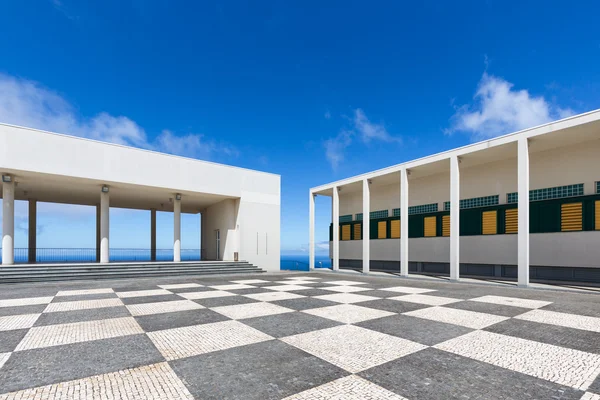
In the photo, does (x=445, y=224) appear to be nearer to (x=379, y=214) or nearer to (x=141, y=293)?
(x=379, y=214)

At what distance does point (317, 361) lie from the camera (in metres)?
4.75

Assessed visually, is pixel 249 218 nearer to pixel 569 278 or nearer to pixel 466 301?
pixel 466 301

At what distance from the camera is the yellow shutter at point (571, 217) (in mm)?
14945

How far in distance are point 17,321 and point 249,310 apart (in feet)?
17.3

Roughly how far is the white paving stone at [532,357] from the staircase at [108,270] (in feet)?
55.4

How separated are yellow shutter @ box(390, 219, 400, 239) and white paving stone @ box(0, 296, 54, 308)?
A: 66.9 ft

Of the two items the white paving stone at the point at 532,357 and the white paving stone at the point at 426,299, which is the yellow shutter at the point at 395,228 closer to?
the white paving stone at the point at 426,299

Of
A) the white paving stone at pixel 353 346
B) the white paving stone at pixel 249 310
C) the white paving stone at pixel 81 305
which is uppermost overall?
the white paving stone at pixel 353 346

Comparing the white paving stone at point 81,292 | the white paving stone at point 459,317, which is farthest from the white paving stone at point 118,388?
the white paving stone at point 81,292

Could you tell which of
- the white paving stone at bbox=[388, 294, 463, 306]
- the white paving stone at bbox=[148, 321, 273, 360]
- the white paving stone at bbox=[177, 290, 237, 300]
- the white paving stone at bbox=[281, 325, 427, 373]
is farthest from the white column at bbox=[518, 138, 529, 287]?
the white paving stone at bbox=[148, 321, 273, 360]

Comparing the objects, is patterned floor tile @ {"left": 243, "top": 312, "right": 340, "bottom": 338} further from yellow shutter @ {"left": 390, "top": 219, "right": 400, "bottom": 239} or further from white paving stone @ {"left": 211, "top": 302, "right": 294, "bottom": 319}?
yellow shutter @ {"left": 390, "top": 219, "right": 400, "bottom": 239}

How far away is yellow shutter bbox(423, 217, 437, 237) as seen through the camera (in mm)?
21327

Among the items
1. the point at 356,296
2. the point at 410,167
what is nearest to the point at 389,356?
the point at 356,296

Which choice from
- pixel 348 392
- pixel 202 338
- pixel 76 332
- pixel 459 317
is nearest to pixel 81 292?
pixel 76 332
